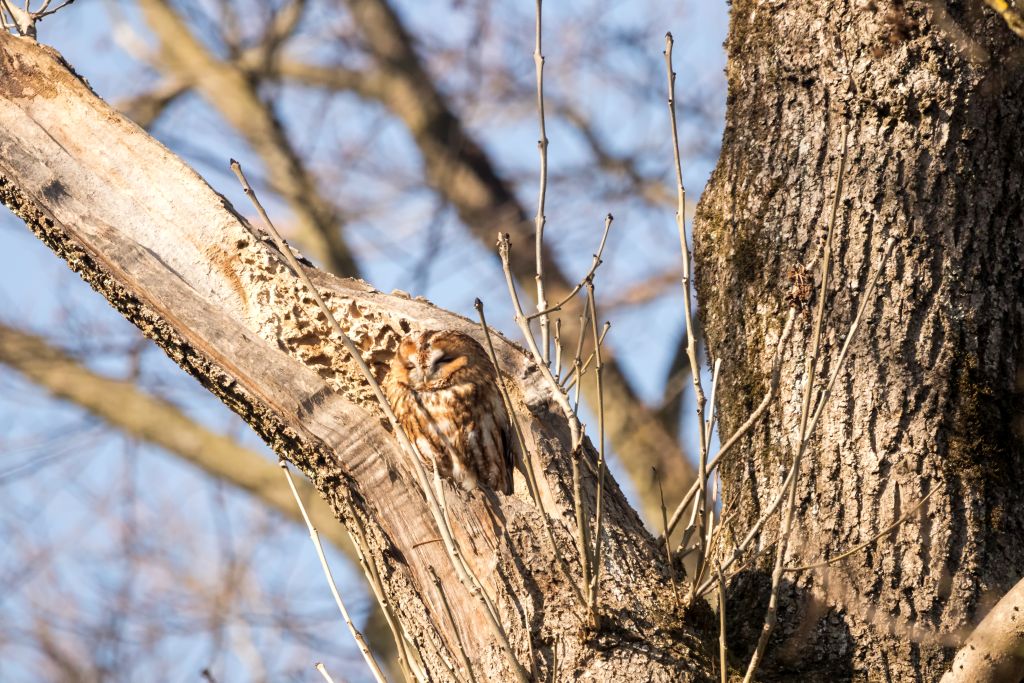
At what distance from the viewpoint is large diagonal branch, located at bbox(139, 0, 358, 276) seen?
6467 millimetres

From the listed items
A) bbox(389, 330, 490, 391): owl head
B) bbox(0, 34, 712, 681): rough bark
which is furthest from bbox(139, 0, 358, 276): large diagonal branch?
bbox(0, 34, 712, 681): rough bark

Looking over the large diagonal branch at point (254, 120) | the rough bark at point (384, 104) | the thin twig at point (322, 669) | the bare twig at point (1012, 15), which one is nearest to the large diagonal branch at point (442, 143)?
the rough bark at point (384, 104)

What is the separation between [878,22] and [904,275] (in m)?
0.53

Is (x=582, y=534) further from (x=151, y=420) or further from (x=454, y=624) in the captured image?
(x=151, y=420)

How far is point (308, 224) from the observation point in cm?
644

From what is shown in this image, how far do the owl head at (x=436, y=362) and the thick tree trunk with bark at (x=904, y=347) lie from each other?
0.80 m

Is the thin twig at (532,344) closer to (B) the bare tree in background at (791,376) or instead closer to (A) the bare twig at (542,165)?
(A) the bare twig at (542,165)

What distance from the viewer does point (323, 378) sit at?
2209 mm

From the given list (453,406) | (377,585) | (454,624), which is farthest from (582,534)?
(453,406)

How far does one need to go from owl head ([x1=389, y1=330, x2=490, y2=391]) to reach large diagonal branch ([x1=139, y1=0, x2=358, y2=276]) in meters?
3.74

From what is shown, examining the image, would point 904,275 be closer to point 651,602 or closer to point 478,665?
point 651,602

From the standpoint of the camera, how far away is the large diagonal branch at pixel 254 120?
647cm

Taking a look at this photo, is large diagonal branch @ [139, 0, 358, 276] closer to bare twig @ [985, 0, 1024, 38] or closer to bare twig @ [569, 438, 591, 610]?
bare twig @ [569, 438, 591, 610]

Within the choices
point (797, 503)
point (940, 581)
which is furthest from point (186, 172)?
point (940, 581)
